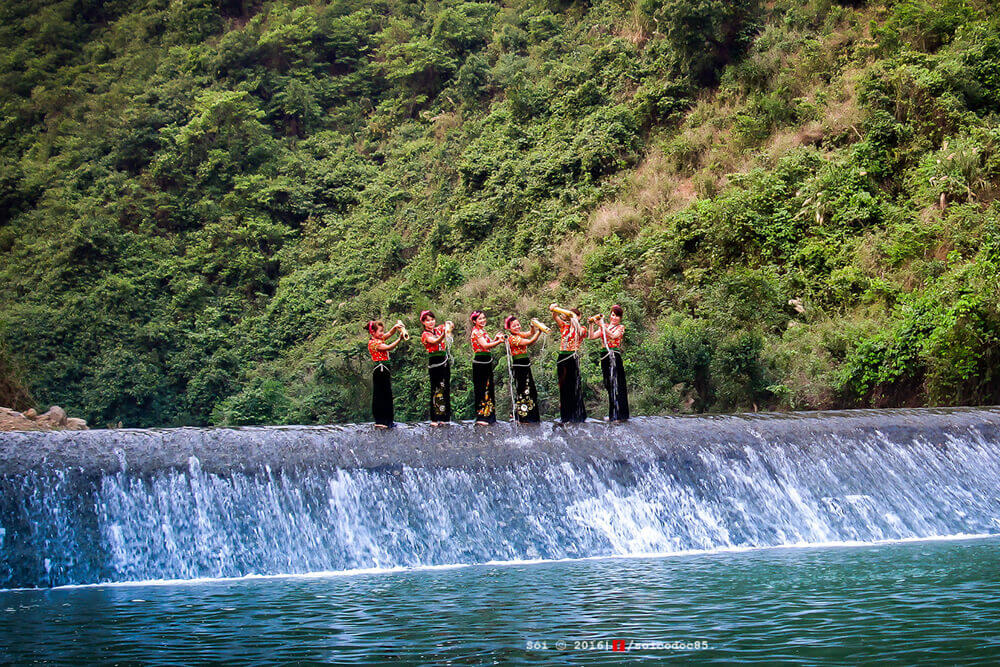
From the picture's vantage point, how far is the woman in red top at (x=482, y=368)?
471 inches

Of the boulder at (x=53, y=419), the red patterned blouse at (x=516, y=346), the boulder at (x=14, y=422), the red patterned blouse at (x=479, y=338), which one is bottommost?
the boulder at (x=53, y=419)

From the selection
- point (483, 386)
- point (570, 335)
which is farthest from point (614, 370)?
point (483, 386)

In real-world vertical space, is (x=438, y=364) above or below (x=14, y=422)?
above

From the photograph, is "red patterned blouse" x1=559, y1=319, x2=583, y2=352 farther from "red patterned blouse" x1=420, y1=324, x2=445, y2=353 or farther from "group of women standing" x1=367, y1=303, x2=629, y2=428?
"red patterned blouse" x1=420, y1=324, x2=445, y2=353

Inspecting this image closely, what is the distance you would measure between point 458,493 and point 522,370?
1.99m

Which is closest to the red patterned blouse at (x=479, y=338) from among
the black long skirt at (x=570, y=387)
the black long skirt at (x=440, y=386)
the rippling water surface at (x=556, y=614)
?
the black long skirt at (x=440, y=386)

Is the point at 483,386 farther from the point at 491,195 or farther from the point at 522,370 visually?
the point at 491,195

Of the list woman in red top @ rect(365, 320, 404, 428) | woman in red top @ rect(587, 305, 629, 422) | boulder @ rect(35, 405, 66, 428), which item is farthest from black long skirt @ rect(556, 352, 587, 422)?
boulder @ rect(35, 405, 66, 428)

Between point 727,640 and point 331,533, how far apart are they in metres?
5.46

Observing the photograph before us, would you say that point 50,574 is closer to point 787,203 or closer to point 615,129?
point 787,203

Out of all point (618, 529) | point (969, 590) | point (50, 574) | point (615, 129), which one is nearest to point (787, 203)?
point (615, 129)

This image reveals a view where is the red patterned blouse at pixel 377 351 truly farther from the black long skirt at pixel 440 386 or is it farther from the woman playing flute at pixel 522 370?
the woman playing flute at pixel 522 370

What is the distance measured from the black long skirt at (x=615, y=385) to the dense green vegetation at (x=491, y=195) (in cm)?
482

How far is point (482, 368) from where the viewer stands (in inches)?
477
